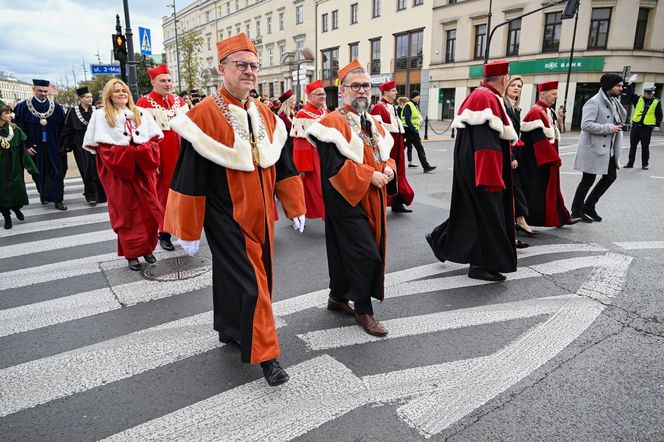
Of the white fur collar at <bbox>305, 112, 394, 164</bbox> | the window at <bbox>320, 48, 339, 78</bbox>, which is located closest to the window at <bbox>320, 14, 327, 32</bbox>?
the window at <bbox>320, 48, 339, 78</bbox>

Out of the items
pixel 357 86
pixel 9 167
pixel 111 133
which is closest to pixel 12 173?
pixel 9 167

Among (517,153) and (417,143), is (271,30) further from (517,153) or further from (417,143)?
(517,153)

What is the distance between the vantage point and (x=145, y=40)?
13.7 metres

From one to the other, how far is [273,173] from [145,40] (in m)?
12.7

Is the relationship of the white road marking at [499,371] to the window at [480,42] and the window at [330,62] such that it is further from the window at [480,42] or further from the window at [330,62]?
the window at [330,62]

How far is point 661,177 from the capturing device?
10977 millimetres

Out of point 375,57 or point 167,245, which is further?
point 375,57

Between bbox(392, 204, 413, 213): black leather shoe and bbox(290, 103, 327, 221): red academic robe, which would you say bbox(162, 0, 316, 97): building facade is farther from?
bbox(290, 103, 327, 221): red academic robe

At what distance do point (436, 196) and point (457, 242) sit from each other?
14.1 feet

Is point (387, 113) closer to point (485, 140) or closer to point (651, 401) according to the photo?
point (485, 140)

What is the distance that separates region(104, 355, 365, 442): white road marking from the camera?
2475 millimetres

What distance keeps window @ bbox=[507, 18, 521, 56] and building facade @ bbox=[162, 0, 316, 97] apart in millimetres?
17312

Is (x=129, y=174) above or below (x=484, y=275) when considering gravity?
above

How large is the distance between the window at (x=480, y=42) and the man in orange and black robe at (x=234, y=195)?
109 ft
